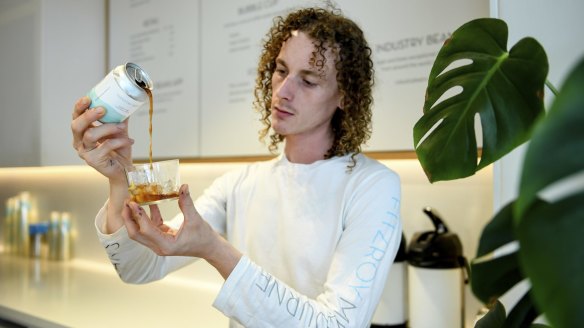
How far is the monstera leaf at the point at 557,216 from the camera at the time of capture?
0.26m

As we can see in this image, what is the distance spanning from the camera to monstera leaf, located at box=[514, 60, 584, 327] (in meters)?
0.26

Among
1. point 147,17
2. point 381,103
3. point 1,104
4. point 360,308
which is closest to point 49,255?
point 1,104

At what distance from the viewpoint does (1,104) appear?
2.34 m

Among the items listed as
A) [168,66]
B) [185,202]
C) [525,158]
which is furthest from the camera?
[168,66]

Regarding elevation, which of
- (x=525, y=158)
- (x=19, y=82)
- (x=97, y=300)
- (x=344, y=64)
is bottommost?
(x=97, y=300)

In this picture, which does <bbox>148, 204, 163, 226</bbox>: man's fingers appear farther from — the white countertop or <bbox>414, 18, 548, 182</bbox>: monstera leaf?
the white countertop

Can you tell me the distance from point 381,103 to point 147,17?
47.1 inches

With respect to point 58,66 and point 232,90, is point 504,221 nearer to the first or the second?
point 232,90

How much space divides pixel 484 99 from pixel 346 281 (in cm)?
44

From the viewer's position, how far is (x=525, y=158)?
0.88ft

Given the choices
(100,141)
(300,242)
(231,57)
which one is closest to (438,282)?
(300,242)

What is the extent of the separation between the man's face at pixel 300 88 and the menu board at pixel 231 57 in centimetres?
35

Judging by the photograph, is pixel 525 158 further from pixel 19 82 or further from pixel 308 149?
pixel 19 82

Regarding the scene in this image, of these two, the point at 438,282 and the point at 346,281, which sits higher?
the point at 346,281
